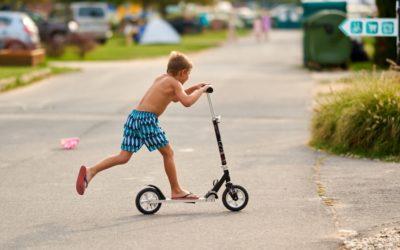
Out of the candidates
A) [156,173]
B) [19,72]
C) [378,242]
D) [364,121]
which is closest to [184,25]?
[19,72]

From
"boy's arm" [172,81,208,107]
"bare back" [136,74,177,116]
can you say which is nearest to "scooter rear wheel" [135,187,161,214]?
"bare back" [136,74,177,116]

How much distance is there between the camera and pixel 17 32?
31.4m

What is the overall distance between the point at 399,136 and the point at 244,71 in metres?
16.9

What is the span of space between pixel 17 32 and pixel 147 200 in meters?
23.5

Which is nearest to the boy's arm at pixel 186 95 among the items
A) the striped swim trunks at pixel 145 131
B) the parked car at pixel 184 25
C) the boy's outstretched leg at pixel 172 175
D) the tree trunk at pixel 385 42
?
the striped swim trunks at pixel 145 131

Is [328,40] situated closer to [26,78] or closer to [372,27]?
[26,78]

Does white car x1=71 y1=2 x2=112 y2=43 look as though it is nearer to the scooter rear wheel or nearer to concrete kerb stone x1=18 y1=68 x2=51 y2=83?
concrete kerb stone x1=18 y1=68 x2=51 y2=83

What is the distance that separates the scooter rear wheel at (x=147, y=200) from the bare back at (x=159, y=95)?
0.68m

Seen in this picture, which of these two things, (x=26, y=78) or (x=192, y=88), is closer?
(x=192, y=88)

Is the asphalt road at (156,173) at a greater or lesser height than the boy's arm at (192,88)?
lesser

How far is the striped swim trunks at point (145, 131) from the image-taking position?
8750 millimetres

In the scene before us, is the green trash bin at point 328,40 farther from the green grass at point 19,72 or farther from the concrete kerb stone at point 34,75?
the concrete kerb stone at point 34,75

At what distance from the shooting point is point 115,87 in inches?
918

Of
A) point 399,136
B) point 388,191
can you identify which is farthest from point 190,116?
point 388,191
